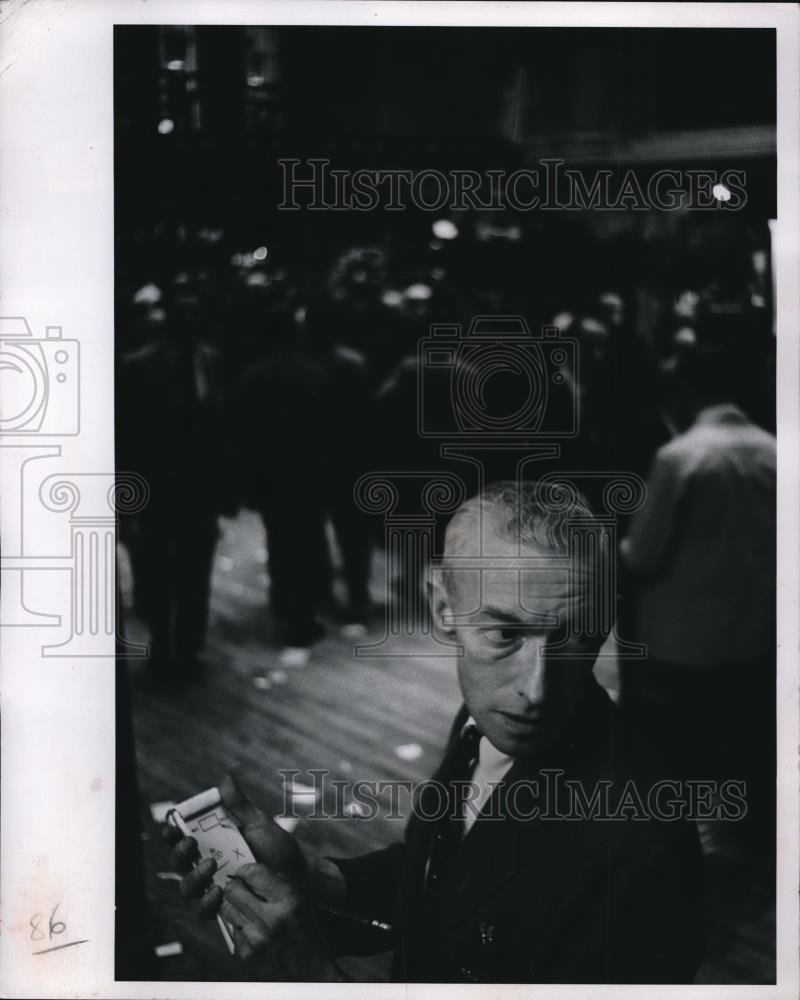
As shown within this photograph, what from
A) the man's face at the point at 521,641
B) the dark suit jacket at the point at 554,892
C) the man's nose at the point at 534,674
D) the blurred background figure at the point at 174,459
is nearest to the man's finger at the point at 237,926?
the dark suit jacket at the point at 554,892

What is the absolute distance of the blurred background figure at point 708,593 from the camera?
9.20 feet

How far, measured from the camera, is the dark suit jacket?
2.85m

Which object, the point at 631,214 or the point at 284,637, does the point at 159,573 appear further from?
the point at 631,214

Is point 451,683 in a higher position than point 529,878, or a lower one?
higher

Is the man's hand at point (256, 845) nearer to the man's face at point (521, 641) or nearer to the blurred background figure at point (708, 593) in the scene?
the man's face at point (521, 641)

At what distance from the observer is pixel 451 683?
9.34 feet

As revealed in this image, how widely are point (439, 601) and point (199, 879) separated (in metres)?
0.94

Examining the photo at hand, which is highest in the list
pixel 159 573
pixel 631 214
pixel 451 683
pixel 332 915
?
pixel 631 214

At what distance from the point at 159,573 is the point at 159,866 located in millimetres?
756

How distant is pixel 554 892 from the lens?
112 inches

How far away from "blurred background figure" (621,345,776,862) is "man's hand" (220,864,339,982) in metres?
0.97

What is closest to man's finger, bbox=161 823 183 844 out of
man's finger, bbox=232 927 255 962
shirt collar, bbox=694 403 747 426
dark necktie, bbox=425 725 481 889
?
man's finger, bbox=232 927 255 962

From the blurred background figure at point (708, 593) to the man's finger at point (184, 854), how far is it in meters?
1.16

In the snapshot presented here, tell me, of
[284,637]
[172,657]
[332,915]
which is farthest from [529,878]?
[172,657]
